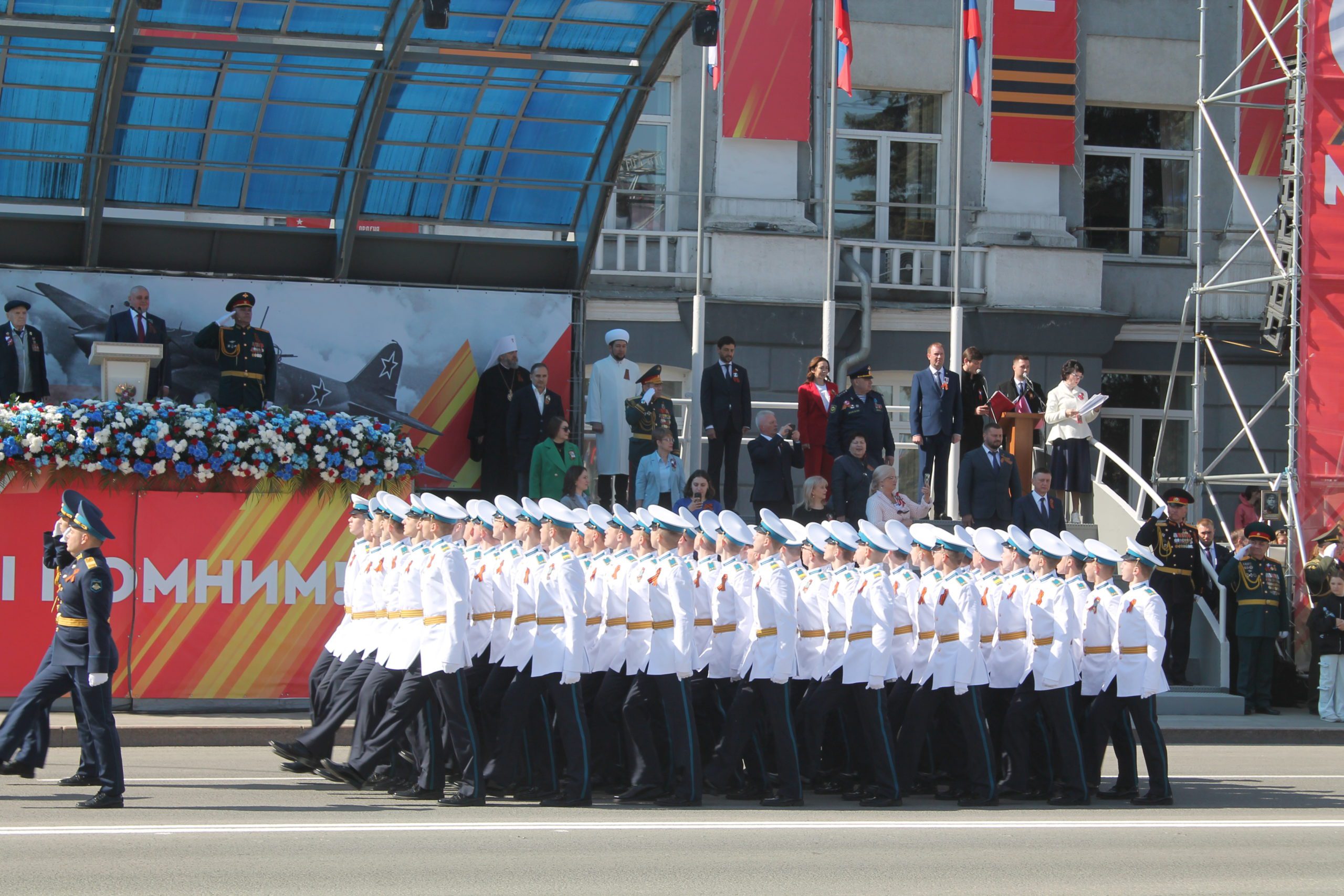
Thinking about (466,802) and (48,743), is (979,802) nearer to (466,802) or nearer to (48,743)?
(466,802)

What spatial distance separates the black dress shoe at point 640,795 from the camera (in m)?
10.7

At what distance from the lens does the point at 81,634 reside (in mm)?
10078

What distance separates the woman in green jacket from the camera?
15539 millimetres

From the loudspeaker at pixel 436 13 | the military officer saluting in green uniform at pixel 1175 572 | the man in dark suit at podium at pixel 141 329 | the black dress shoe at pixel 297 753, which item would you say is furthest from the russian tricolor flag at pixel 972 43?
the black dress shoe at pixel 297 753

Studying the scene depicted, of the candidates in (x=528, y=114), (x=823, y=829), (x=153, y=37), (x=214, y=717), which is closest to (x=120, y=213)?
(x=153, y=37)

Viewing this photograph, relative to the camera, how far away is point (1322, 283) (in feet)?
58.4

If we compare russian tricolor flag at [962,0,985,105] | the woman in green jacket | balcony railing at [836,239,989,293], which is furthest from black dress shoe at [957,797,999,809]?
balcony railing at [836,239,989,293]

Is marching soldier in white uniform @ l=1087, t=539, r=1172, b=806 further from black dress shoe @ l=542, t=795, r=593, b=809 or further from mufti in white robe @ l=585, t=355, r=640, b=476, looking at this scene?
mufti in white robe @ l=585, t=355, r=640, b=476

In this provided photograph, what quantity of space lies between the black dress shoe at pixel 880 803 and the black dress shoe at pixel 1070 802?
1111mm

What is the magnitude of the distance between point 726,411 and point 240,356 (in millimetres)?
4666

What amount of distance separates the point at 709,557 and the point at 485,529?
4.90 ft

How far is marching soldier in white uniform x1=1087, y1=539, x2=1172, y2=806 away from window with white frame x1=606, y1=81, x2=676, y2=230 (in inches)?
→ 530

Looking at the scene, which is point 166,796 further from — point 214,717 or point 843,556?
point 843,556

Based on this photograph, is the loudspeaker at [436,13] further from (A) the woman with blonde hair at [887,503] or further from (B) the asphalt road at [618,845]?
(B) the asphalt road at [618,845]
